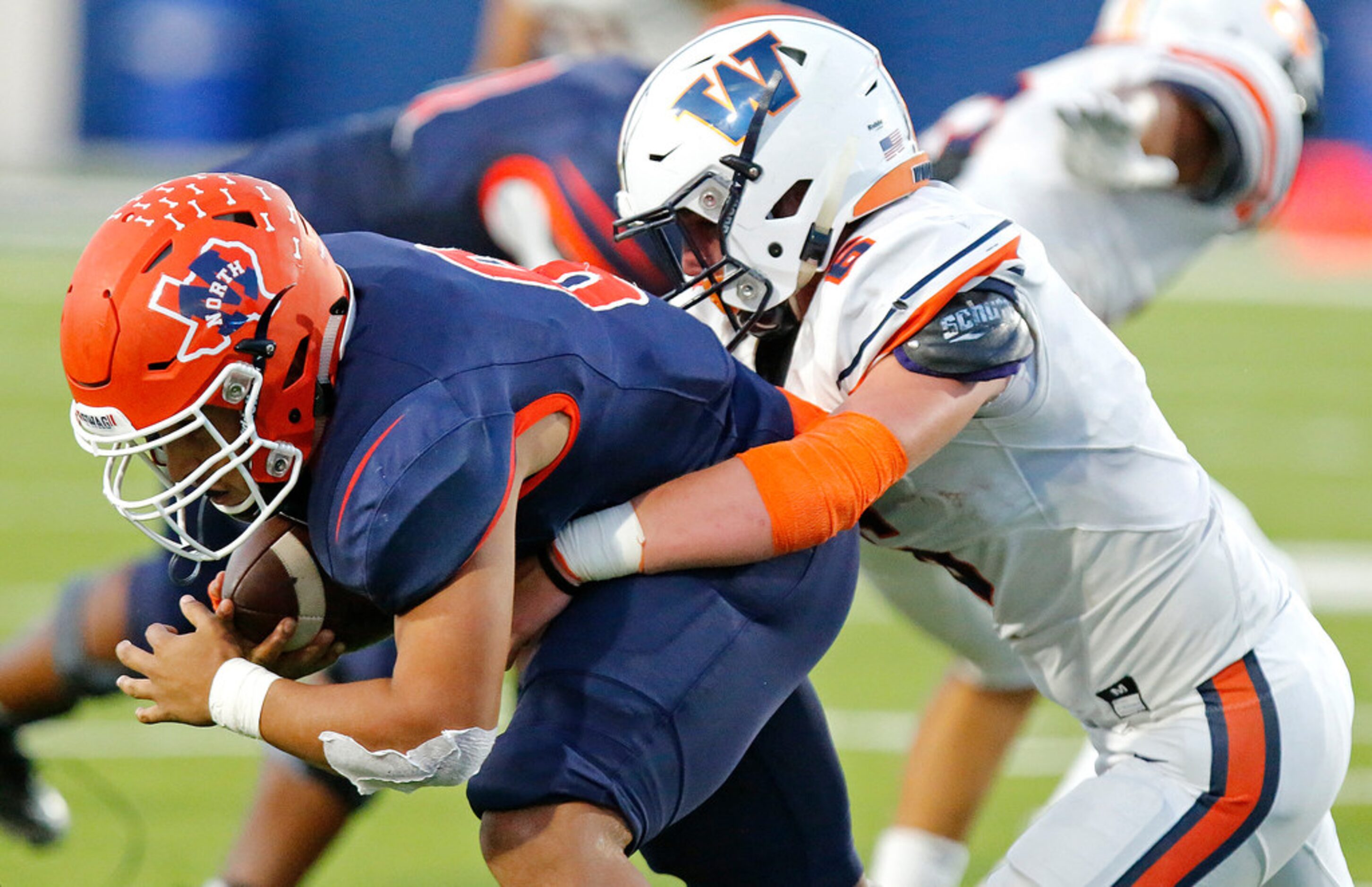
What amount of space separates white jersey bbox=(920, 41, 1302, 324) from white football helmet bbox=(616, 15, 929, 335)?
44.1 inches

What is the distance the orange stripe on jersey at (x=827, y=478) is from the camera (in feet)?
7.69

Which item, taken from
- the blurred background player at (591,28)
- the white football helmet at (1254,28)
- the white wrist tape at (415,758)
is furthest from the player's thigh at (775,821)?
the blurred background player at (591,28)

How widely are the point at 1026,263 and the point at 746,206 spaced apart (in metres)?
0.40

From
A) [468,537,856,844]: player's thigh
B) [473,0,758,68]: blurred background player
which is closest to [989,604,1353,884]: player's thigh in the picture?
[468,537,856,844]: player's thigh

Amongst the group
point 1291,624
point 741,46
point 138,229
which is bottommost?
point 1291,624

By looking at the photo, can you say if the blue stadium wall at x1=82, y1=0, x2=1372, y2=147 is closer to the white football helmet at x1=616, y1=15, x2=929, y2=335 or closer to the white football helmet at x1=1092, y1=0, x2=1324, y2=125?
the white football helmet at x1=1092, y1=0, x2=1324, y2=125

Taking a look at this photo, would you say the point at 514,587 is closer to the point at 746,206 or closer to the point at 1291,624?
the point at 746,206

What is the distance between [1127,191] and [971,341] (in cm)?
154

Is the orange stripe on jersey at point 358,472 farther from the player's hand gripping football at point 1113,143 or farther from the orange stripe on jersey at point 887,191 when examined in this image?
the player's hand gripping football at point 1113,143

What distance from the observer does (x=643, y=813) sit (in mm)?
2318

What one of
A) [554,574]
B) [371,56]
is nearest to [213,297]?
[554,574]

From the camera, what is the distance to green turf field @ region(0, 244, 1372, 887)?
3.88 meters

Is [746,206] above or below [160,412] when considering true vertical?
above

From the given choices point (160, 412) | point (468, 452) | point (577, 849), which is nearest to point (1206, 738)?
point (577, 849)
